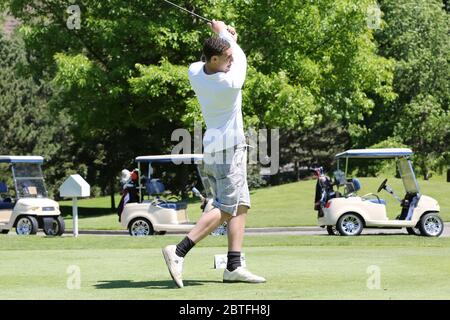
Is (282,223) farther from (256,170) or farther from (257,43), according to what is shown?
(256,170)

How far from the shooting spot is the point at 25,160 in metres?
24.3

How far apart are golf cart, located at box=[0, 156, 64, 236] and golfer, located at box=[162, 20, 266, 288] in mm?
16249

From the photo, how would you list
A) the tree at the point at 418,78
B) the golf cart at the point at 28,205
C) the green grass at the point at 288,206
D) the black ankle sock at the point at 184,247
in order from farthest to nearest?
the tree at the point at 418,78, the green grass at the point at 288,206, the golf cart at the point at 28,205, the black ankle sock at the point at 184,247

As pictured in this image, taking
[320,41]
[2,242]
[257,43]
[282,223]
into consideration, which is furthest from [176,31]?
[2,242]

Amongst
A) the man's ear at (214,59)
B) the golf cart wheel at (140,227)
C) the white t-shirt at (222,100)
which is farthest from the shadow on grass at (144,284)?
the golf cart wheel at (140,227)

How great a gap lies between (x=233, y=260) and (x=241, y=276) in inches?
11.8

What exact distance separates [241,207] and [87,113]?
30.0 meters

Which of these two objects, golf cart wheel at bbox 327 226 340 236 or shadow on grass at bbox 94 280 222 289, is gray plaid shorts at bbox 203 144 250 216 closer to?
shadow on grass at bbox 94 280 222 289

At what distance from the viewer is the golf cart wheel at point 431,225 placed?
21.6m

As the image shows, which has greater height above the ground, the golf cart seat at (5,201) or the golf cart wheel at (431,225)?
the golf cart seat at (5,201)

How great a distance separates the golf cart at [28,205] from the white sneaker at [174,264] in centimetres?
1638

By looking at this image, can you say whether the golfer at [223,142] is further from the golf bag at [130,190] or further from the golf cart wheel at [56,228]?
the golf cart wheel at [56,228]

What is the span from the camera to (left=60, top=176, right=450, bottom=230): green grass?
29.9 metres

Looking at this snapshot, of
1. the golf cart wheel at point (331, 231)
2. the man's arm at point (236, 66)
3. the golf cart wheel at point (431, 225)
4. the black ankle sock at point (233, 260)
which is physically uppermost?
the man's arm at point (236, 66)
